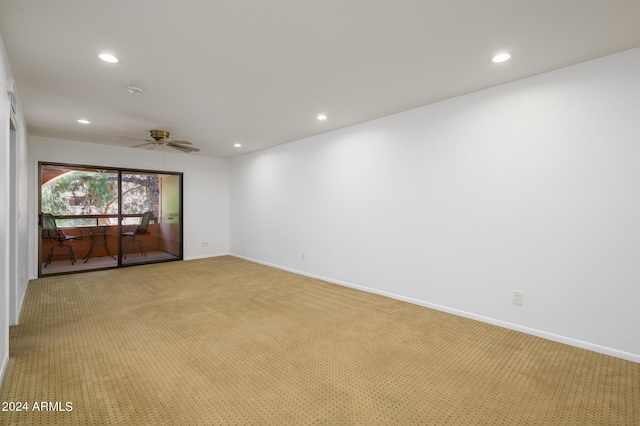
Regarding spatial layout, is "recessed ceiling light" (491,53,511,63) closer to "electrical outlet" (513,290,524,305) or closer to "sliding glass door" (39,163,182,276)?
"electrical outlet" (513,290,524,305)

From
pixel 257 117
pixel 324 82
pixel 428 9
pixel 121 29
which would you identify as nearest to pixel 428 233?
pixel 324 82

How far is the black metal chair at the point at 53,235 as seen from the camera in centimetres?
543

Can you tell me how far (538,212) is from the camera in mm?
→ 2883

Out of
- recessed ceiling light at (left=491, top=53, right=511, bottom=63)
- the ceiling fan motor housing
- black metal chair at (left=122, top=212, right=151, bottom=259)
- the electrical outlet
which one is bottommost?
the electrical outlet

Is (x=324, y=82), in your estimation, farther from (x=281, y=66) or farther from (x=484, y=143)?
(x=484, y=143)

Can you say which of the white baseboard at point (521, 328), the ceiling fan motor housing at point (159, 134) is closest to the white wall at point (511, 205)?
the white baseboard at point (521, 328)

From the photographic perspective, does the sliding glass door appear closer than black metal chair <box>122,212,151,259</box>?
Yes

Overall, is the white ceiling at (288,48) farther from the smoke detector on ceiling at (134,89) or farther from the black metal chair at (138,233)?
the black metal chair at (138,233)

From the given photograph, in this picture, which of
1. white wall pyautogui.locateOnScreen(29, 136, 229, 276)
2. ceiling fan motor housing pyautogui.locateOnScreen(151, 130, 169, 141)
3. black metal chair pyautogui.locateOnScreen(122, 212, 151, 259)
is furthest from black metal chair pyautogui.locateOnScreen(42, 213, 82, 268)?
ceiling fan motor housing pyautogui.locateOnScreen(151, 130, 169, 141)

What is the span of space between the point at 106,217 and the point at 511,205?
7.12m

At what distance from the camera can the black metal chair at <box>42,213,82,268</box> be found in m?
5.43

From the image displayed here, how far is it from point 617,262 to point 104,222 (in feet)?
25.9

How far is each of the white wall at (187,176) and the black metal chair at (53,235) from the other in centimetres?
18

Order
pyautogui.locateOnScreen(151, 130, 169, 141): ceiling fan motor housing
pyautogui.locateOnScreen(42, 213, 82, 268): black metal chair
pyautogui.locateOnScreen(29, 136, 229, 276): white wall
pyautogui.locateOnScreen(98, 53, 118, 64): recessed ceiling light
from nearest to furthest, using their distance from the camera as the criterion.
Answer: pyautogui.locateOnScreen(98, 53, 118, 64): recessed ceiling light
pyautogui.locateOnScreen(151, 130, 169, 141): ceiling fan motor housing
pyautogui.locateOnScreen(29, 136, 229, 276): white wall
pyautogui.locateOnScreen(42, 213, 82, 268): black metal chair
